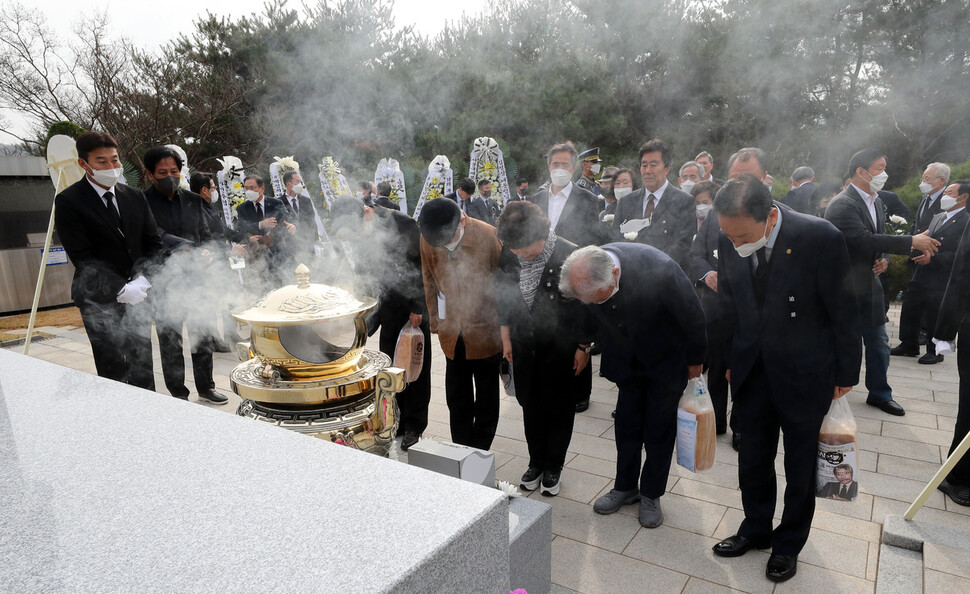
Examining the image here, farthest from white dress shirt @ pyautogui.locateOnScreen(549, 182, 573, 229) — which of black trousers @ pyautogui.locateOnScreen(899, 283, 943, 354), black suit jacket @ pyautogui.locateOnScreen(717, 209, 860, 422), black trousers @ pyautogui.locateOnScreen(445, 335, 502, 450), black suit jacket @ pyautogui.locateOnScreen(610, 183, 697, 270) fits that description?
black trousers @ pyautogui.locateOnScreen(899, 283, 943, 354)

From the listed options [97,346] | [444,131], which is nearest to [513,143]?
[444,131]

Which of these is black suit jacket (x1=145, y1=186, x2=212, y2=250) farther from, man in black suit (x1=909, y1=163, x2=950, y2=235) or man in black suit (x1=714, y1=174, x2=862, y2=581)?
man in black suit (x1=909, y1=163, x2=950, y2=235)

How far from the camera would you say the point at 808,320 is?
234 cm

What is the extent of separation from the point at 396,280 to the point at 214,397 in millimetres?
2373

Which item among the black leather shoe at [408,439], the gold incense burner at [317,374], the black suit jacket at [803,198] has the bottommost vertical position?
the black leather shoe at [408,439]

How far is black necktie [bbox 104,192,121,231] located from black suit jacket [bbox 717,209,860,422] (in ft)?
12.4

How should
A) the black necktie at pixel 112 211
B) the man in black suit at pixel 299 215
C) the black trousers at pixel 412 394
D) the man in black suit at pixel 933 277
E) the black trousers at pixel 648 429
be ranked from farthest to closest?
the man in black suit at pixel 299 215 < the man in black suit at pixel 933 277 < the black trousers at pixel 412 394 < the black necktie at pixel 112 211 < the black trousers at pixel 648 429

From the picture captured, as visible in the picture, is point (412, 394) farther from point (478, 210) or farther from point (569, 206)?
point (478, 210)

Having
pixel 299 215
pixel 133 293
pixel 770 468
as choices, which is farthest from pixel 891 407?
pixel 299 215

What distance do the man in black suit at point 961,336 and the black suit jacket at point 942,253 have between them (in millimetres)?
3064

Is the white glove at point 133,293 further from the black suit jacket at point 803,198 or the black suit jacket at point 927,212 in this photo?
the black suit jacket at point 927,212

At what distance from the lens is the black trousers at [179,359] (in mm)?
4617

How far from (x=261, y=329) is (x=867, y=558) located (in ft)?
9.72

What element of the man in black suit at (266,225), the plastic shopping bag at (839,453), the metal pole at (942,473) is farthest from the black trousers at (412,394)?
the man in black suit at (266,225)
